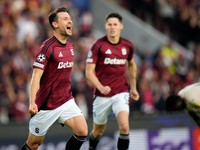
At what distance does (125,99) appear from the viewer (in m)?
12.9

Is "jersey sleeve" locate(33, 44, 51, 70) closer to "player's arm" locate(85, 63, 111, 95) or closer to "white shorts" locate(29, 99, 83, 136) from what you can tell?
"white shorts" locate(29, 99, 83, 136)

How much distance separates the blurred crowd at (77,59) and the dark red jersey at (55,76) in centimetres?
495

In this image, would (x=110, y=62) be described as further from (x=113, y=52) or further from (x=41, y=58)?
(x=41, y=58)

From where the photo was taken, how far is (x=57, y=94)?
1139 cm

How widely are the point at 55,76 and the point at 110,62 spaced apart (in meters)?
1.80

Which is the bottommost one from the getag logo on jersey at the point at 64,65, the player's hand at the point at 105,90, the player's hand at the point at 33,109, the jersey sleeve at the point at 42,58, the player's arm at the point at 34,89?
the player's hand at the point at 105,90

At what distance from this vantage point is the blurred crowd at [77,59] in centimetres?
1731

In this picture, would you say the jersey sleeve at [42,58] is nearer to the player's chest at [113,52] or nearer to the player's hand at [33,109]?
the player's hand at [33,109]

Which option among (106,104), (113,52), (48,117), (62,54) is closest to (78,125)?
(48,117)

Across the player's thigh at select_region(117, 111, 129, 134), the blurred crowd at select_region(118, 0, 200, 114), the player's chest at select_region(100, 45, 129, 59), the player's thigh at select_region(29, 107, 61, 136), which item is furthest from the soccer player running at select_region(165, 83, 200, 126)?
the blurred crowd at select_region(118, 0, 200, 114)

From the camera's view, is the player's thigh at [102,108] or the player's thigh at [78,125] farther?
the player's thigh at [102,108]

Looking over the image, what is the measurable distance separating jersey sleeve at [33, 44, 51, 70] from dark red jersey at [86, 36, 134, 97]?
180cm

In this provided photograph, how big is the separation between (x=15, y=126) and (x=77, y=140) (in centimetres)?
382

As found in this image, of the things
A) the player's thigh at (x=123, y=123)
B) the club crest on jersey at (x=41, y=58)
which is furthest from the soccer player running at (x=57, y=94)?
the player's thigh at (x=123, y=123)
